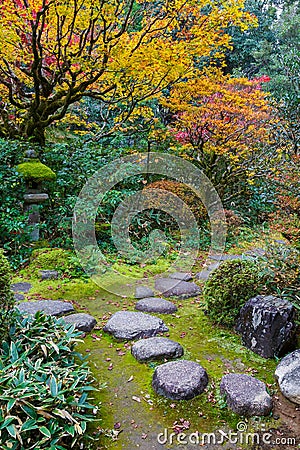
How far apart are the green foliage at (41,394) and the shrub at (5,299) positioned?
0.23 ft

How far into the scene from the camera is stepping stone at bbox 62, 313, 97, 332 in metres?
3.19

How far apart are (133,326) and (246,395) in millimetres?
1200

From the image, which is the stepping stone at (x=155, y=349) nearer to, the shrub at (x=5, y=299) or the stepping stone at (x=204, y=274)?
the shrub at (x=5, y=299)

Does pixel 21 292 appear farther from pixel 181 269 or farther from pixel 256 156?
pixel 256 156

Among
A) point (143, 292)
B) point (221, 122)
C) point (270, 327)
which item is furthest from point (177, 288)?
point (221, 122)

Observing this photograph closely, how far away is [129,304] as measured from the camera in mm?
3947

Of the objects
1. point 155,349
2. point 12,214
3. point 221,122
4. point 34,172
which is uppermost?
point 221,122

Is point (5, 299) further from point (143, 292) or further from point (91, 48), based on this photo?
point (91, 48)

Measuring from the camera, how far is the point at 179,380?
236 centimetres

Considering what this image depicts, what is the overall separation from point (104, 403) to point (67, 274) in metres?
2.53

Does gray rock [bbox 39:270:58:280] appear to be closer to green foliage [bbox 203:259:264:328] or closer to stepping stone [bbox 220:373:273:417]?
green foliage [bbox 203:259:264:328]

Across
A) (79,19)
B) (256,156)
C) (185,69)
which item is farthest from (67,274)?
(256,156)

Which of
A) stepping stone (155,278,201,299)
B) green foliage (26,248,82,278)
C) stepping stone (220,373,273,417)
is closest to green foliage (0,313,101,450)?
stepping stone (220,373,273,417)

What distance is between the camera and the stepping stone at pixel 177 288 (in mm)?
4219
